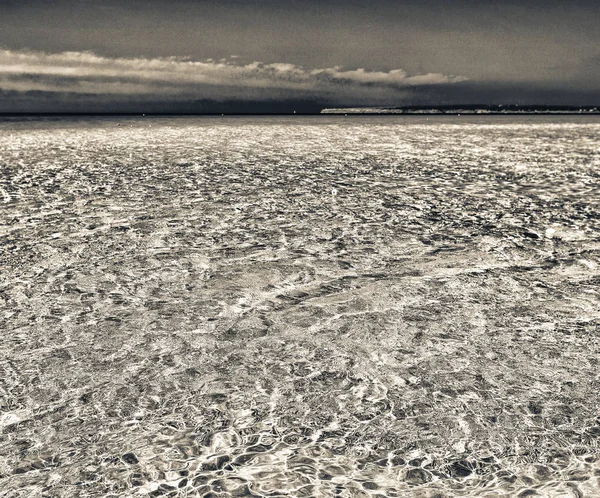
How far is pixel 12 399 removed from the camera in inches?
105

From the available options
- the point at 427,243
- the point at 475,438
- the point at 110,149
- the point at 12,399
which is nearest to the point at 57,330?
the point at 12,399

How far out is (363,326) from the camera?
3607mm

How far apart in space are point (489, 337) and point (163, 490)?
204 cm

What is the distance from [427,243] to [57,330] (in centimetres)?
331

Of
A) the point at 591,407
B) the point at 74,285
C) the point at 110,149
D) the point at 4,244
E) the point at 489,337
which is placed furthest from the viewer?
the point at 110,149

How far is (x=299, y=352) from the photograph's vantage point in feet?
10.6

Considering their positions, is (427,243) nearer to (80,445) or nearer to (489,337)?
(489,337)

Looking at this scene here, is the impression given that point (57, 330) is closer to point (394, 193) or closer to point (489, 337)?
point (489, 337)

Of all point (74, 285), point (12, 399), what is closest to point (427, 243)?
point (74, 285)

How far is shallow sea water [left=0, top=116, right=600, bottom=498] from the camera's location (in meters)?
2.19

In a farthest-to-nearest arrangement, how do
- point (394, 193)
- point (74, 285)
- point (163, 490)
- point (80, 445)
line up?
point (394, 193) → point (74, 285) → point (80, 445) → point (163, 490)

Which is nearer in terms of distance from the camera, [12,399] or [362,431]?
[362,431]

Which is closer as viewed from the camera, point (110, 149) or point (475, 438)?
point (475, 438)

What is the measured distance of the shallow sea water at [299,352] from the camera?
7.18ft
